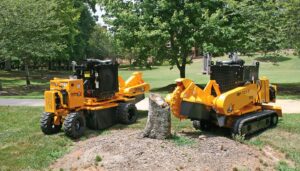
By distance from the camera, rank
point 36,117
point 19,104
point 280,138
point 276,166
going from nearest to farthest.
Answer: point 276,166 < point 280,138 < point 36,117 < point 19,104

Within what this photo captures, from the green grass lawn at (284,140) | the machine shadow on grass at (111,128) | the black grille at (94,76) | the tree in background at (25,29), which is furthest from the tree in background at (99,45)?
the green grass lawn at (284,140)

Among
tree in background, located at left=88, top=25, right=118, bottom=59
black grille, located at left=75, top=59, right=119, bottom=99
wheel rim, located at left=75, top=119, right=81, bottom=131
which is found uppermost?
tree in background, located at left=88, top=25, right=118, bottom=59

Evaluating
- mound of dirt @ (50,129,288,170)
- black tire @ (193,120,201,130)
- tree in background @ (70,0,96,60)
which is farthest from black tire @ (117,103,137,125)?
tree in background @ (70,0,96,60)

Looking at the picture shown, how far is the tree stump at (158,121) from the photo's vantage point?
393 inches

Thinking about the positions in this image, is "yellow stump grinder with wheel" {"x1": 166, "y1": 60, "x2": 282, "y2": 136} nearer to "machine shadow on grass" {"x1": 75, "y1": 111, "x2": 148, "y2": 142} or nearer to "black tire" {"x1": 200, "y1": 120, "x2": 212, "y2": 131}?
"black tire" {"x1": 200, "y1": 120, "x2": 212, "y2": 131}

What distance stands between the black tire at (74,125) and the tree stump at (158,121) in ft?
7.63

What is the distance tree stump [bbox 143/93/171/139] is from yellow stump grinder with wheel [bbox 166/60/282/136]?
2.97 feet

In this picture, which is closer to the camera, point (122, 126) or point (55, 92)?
point (55, 92)

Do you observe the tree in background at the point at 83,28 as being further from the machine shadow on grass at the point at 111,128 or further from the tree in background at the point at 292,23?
the machine shadow on grass at the point at 111,128

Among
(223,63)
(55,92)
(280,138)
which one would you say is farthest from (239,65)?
(55,92)

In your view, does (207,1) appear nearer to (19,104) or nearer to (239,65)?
(19,104)

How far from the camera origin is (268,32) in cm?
2208

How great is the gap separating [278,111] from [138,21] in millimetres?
13051

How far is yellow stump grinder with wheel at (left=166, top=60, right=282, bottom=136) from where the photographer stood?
10.9 meters
